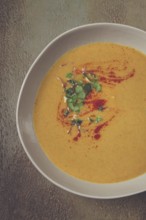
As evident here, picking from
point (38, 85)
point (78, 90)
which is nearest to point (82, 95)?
point (78, 90)

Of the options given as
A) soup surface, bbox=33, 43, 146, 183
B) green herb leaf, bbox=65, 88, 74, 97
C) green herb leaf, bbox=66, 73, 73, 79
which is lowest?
soup surface, bbox=33, 43, 146, 183

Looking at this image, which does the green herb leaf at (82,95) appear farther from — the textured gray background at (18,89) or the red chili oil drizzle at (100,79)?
the textured gray background at (18,89)

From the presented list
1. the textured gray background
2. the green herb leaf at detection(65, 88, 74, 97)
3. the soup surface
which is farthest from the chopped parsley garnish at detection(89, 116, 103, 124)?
the textured gray background

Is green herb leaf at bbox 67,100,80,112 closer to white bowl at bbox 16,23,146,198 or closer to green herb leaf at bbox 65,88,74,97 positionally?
green herb leaf at bbox 65,88,74,97

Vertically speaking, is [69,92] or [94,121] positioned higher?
[69,92]

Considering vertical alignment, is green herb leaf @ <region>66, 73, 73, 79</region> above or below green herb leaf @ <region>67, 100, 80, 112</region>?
above

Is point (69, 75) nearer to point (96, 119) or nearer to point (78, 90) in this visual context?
point (78, 90)

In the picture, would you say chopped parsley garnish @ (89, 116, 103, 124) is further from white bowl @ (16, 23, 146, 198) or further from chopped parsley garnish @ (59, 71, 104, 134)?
white bowl @ (16, 23, 146, 198)
